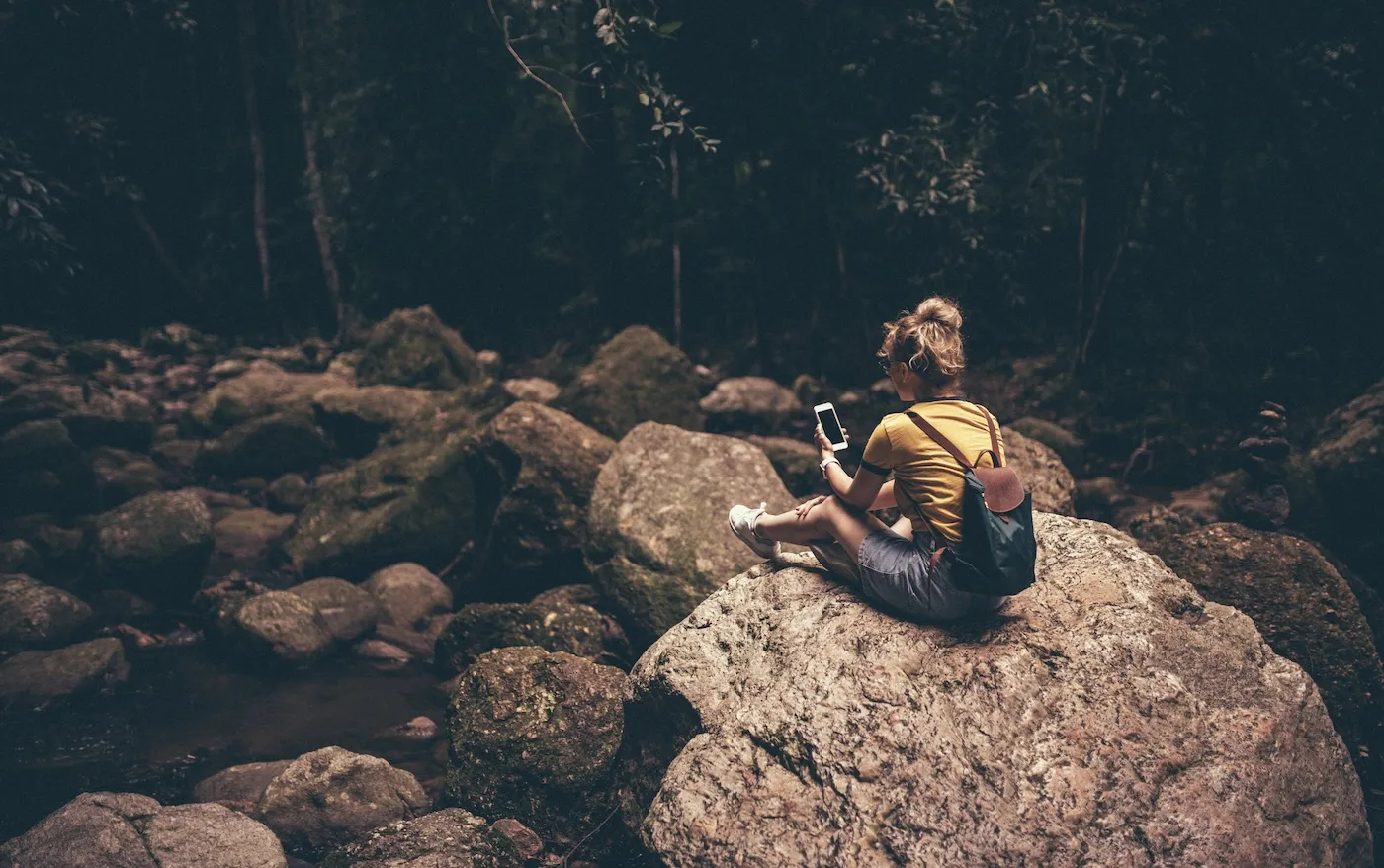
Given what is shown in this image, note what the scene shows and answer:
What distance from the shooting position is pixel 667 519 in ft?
20.5

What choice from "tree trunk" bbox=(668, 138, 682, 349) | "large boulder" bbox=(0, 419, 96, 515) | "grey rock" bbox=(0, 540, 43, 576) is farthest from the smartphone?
"tree trunk" bbox=(668, 138, 682, 349)

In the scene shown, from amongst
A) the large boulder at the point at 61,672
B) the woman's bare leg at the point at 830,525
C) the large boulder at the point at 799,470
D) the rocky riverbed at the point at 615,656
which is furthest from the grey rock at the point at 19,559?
the woman's bare leg at the point at 830,525

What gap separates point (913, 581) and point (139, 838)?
3.70 meters

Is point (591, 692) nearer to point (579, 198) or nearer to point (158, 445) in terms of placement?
point (158, 445)

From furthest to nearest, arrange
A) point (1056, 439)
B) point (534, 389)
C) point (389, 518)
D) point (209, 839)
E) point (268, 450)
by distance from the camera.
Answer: point (534, 389) → point (268, 450) → point (1056, 439) → point (389, 518) → point (209, 839)

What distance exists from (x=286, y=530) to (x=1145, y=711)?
7658 mm

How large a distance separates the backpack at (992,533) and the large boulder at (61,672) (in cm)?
595

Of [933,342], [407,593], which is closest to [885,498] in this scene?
[933,342]

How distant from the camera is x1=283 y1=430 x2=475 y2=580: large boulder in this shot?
27.3 feet

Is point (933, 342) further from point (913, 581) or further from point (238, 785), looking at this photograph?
point (238, 785)

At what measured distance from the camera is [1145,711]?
11.1 ft

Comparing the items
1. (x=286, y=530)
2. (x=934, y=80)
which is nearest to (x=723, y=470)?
(x=286, y=530)

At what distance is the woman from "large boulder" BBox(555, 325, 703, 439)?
497 centimetres

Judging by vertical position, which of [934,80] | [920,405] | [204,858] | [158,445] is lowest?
[158,445]
